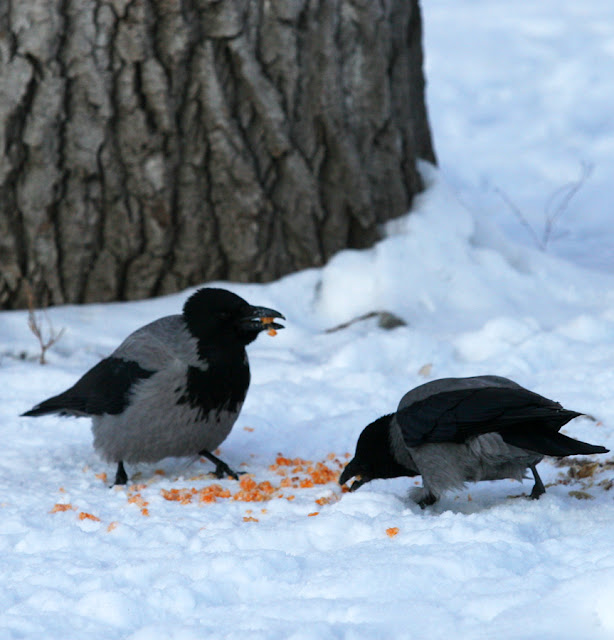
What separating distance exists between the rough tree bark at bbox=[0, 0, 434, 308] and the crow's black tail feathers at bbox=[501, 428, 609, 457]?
330cm

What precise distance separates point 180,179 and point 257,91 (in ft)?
2.48

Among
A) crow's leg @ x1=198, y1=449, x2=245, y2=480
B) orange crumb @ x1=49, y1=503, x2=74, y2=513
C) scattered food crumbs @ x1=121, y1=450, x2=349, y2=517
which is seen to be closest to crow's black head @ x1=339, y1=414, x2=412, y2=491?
scattered food crumbs @ x1=121, y1=450, x2=349, y2=517

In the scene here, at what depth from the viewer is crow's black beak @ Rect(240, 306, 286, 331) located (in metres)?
4.57

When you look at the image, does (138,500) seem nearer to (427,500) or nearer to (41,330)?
(427,500)

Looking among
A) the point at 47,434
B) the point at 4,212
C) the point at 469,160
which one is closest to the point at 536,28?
the point at 469,160

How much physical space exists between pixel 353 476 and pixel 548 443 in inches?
38.1

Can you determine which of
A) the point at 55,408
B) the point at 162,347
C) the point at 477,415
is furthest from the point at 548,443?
the point at 55,408

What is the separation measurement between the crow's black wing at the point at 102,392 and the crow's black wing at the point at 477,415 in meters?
1.31

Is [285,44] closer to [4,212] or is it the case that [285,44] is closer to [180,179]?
[180,179]

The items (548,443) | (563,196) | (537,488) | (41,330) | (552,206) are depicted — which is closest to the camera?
(548,443)

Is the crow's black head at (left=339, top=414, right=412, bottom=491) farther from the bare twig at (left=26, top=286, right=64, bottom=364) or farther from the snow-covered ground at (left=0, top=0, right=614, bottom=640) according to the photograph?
the bare twig at (left=26, top=286, right=64, bottom=364)

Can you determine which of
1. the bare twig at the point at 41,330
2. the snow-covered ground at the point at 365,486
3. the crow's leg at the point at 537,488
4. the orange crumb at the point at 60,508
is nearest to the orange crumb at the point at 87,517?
the snow-covered ground at the point at 365,486

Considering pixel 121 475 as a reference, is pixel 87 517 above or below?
above

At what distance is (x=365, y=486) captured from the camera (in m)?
4.45
